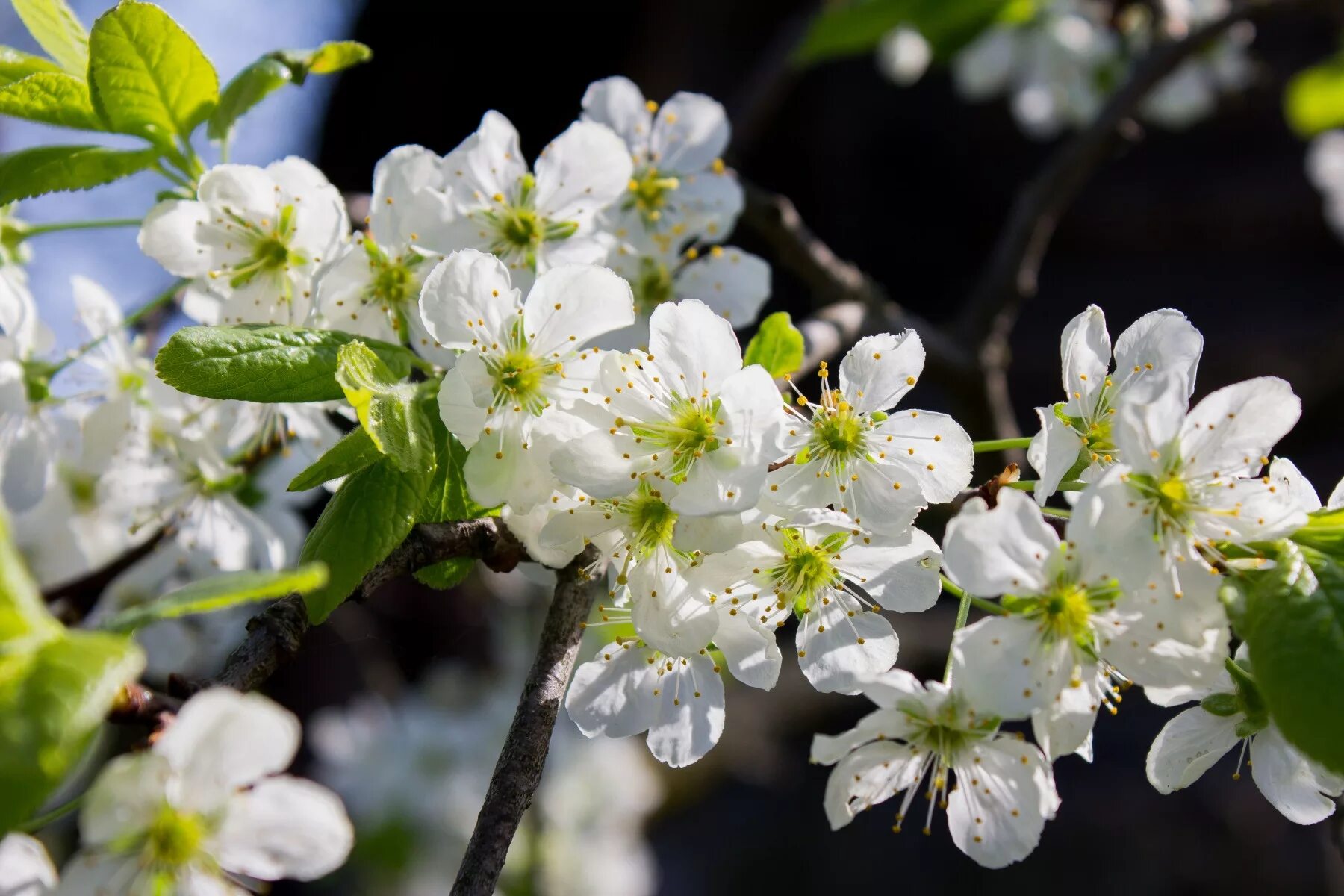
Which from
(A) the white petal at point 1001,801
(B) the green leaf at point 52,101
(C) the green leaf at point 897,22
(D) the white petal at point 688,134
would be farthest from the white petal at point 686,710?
(C) the green leaf at point 897,22

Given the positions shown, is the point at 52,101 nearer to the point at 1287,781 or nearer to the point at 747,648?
the point at 747,648

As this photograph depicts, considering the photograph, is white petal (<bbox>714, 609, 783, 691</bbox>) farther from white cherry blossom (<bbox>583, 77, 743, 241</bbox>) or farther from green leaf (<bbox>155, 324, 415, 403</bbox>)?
white cherry blossom (<bbox>583, 77, 743, 241</bbox>)

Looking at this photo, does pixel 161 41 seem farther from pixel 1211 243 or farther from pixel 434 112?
pixel 1211 243

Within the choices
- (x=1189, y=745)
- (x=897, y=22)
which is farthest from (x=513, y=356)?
(x=897, y=22)

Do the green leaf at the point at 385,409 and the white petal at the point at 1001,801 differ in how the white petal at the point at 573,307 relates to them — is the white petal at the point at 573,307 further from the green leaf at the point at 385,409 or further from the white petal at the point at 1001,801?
the white petal at the point at 1001,801

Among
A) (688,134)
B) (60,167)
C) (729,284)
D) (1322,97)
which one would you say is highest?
(60,167)

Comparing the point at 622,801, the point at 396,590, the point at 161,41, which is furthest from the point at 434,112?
the point at 161,41
